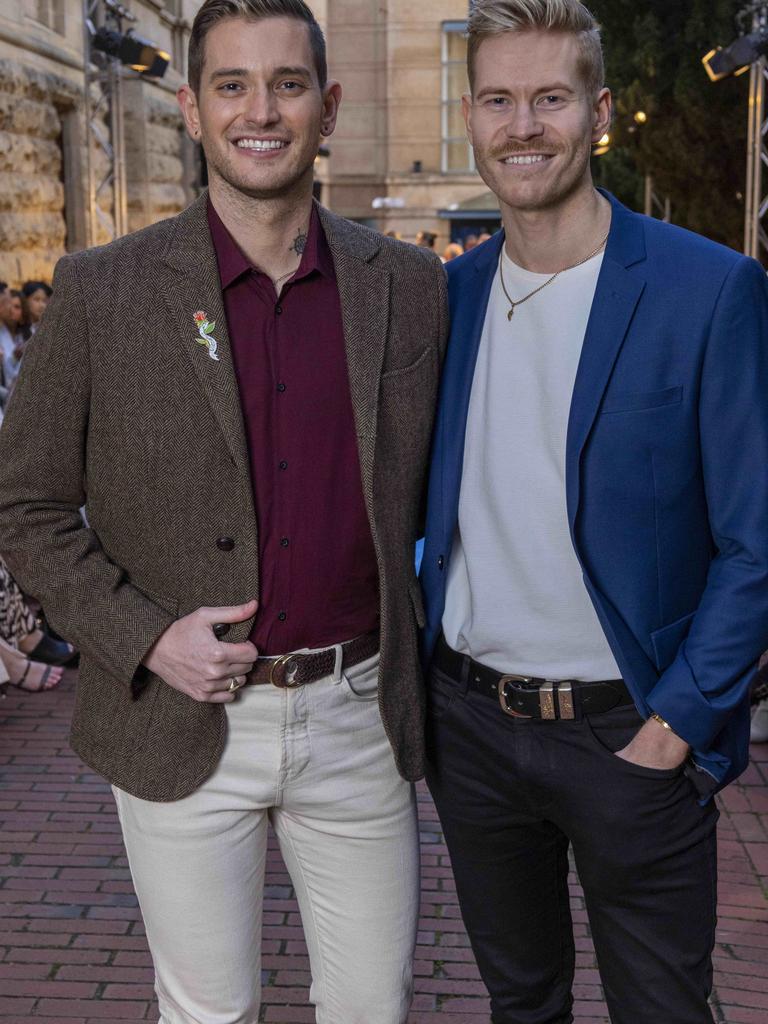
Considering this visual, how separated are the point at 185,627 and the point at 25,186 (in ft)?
31.5

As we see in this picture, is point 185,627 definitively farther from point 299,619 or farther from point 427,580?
point 427,580

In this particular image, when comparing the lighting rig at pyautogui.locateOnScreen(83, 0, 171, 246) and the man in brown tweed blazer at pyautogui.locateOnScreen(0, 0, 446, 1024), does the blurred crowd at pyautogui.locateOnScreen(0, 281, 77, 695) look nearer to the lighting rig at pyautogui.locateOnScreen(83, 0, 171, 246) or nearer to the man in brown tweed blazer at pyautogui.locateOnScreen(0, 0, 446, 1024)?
the man in brown tweed blazer at pyautogui.locateOnScreen(0, 0, 446, 1024)

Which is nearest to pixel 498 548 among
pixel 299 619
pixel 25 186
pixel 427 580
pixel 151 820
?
pixel 427 580

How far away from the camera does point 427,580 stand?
2625 mm

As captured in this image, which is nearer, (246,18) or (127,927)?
(246,18)

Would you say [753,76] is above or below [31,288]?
above

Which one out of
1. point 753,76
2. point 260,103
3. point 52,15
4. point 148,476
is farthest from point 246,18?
point 52,15

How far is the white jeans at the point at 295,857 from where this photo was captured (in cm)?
237

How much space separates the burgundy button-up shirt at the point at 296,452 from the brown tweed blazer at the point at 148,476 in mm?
36

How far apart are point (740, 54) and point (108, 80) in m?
6.29

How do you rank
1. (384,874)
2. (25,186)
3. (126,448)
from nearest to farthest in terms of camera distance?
(126,448)
(384,874)
(25,186)

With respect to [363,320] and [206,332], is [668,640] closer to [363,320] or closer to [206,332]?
[363,320]

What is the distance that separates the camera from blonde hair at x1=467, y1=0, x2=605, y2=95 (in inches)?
95.4

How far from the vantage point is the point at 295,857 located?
2.52 m
